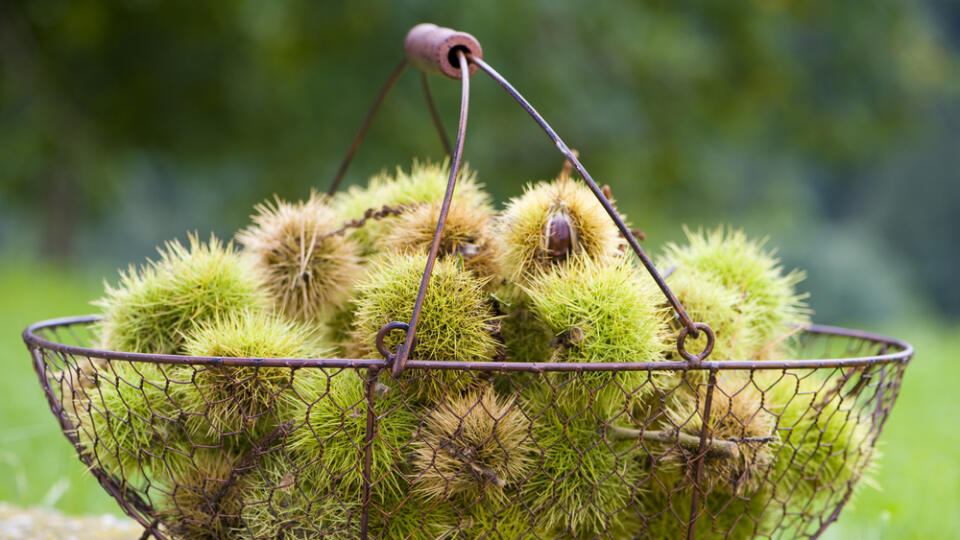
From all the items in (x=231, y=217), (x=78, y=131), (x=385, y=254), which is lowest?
(x=385, y=254)

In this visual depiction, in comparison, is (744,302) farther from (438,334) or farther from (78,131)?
(78,131)

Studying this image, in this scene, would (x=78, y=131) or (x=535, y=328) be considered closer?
(x=535, y=328)

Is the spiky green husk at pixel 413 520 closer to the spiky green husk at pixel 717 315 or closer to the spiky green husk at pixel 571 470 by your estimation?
the spiky green husk at pixel 571 470

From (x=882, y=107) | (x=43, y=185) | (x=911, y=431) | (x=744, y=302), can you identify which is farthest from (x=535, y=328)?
(x=882, y=107)

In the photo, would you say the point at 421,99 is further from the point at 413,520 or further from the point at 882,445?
the point at 413,520

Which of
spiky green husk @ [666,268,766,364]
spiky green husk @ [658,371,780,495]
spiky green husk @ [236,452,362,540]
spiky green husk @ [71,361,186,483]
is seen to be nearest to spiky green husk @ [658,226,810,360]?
spiky green husk @ [666,268,766,364]

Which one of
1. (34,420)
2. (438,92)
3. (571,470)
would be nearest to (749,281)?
(571,470)
